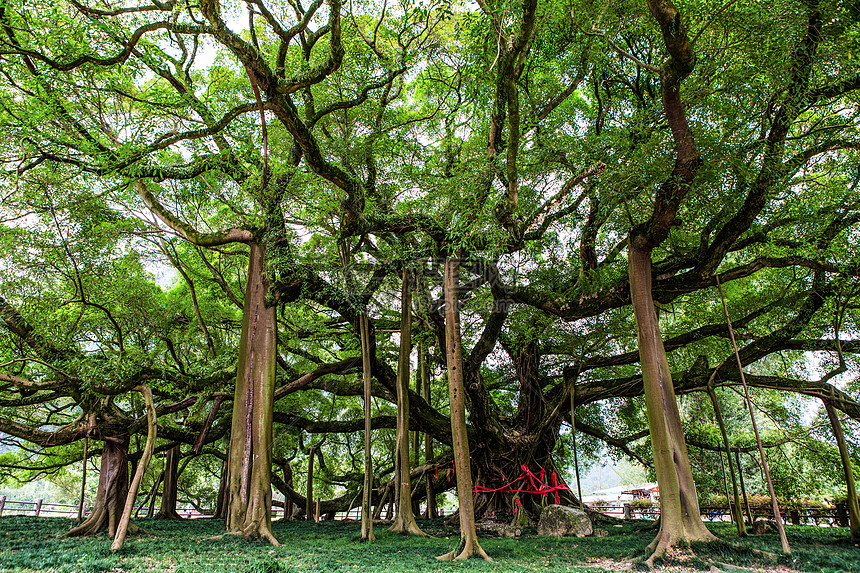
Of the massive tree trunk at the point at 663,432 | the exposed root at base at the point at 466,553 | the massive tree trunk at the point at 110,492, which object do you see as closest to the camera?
the massive tree trunk at the point at 663,432

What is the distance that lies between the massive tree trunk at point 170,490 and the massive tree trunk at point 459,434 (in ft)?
29.0

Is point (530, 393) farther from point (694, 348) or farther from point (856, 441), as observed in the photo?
point (856, 441)

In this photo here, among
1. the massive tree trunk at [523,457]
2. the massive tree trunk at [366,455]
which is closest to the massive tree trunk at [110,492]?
the massive tree trunk at [366,455]

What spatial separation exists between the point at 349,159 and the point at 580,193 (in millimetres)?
3577

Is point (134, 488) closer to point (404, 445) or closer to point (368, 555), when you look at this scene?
point (368, 555)

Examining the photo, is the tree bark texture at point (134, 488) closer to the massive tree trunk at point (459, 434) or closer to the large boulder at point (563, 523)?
the massive tree trunk at point (459, 434)

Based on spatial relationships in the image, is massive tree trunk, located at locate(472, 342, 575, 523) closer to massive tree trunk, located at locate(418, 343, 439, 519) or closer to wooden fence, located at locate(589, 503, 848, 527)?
massive tree trunk, located at locate(418, 343, 439, 519)

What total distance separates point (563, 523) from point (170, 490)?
31.8 ft

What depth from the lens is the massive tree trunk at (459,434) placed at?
5137 millimetres

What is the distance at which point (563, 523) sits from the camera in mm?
7398

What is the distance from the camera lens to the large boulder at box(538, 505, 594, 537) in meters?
7.27

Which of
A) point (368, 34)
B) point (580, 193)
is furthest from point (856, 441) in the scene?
point (368, 34)

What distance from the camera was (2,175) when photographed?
541cm

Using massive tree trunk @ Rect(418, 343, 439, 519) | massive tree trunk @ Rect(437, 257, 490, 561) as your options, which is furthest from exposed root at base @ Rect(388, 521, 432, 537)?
massive tree trunk @ Rect(418, 343, 439, 519)
